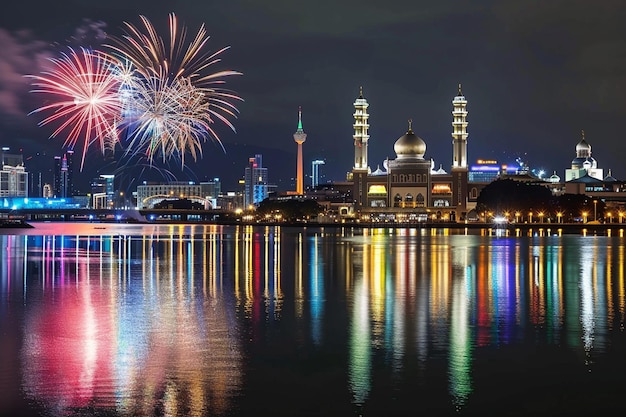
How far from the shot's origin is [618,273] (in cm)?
3262

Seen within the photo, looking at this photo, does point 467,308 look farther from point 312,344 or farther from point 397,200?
point 397,200

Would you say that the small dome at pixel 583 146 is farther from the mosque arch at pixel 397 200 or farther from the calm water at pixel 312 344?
the calm water at pixel 312 344

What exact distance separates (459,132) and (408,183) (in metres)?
11.0

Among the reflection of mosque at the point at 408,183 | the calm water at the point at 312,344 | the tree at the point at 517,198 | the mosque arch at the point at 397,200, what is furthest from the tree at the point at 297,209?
the calm water at the point at 312,344

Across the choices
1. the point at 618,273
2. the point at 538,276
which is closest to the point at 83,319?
the point at 538,276

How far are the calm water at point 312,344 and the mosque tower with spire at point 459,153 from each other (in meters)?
98.2

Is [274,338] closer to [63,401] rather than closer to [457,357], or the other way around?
[457,357]

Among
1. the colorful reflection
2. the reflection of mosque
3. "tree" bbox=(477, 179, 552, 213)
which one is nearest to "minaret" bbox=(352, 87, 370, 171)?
the reflection of mosque

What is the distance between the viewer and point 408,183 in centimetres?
13312

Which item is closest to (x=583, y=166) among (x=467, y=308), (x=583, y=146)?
(x=583, y=146)

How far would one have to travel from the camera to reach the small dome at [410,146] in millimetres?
133250

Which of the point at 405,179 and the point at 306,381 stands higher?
the point at 405,179

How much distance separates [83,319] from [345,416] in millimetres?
9974

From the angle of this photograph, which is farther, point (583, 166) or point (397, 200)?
point (583, 166)
